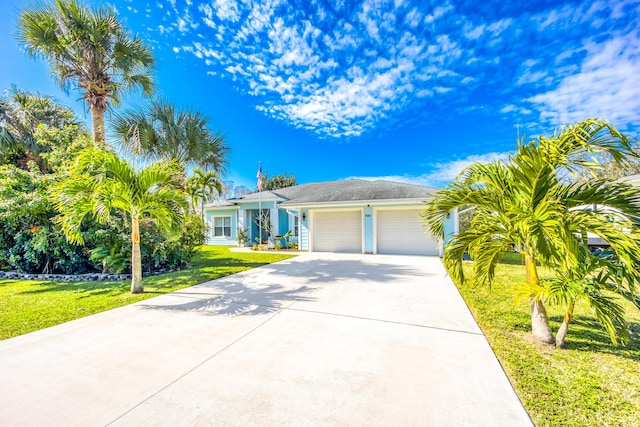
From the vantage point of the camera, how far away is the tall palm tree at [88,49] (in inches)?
316

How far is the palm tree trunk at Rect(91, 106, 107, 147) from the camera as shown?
9.05 m

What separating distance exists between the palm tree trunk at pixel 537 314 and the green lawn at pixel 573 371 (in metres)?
0.14

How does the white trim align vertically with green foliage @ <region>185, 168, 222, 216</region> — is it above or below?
below

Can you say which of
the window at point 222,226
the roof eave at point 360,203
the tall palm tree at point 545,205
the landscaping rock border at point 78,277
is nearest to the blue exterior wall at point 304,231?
the roof eave at point 360,203

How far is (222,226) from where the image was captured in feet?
61.9

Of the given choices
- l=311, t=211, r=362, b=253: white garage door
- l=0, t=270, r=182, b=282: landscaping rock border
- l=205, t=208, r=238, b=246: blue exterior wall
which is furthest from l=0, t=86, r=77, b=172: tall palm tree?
l=311, t=211, r=362, b=253: white garage door

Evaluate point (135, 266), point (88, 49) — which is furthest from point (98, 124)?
point (135, 266)

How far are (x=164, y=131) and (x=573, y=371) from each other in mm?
13083

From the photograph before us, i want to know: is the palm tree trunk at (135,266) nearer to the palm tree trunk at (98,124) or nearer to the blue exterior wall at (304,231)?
the palm tree trunk at (98,124)

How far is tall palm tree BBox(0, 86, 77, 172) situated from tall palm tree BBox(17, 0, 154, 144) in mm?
2404

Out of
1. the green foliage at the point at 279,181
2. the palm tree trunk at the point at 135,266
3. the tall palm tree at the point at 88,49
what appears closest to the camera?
the palm tree trunk at the point at 135,266

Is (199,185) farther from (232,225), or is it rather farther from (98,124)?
(232,225)

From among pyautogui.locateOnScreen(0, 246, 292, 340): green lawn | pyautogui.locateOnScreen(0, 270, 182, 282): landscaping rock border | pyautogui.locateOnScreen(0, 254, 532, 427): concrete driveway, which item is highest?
pyautogui.locateOnScreen(0, 270, 182, 282): landscaping rock border

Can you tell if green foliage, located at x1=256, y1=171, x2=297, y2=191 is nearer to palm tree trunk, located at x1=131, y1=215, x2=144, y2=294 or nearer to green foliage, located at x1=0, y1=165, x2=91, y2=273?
green foliage, located at x1=0, y1=165, x2=91, y2=273
